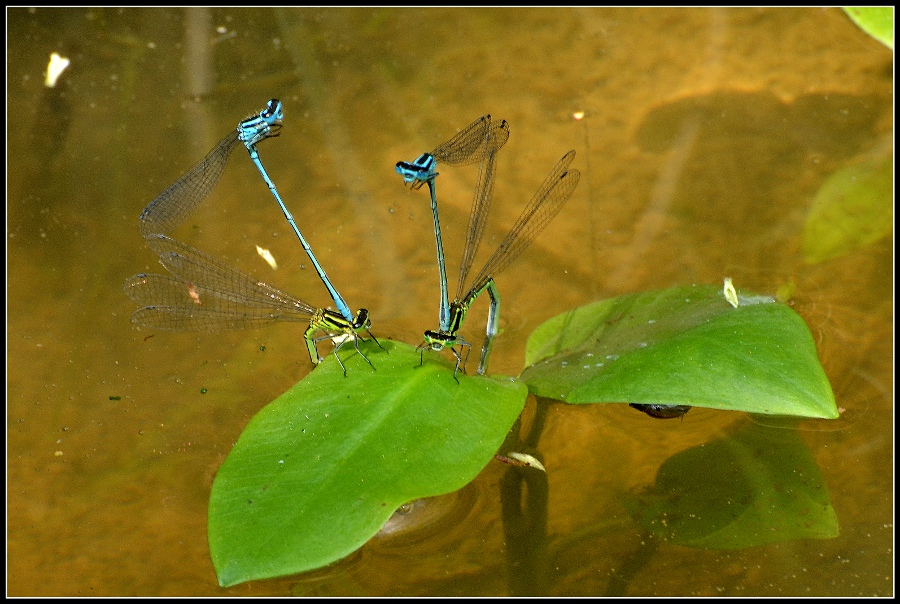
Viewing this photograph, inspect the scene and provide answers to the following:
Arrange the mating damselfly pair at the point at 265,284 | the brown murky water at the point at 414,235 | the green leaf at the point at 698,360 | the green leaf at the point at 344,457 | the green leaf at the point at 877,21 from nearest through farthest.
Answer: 1. the green leaf at the point at 344,457
2. the green leaf at the point at 698,360
3. the brown murky water at the point at 414,235
4. the mating damselfly pair at the point at 265,284
5. the green leaf at the point at 877,21

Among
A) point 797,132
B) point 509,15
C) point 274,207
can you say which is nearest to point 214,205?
point 274,207

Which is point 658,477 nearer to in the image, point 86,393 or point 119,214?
point 86,393

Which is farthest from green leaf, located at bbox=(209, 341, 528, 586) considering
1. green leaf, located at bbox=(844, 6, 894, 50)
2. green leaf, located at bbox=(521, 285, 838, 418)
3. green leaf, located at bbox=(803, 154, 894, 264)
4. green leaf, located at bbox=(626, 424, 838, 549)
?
green leaf, located at bbox=(844, 6, 894, 50)

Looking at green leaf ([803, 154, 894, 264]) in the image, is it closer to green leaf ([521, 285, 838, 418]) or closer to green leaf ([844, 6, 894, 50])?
green leaf ([844, 6, 894, 50])

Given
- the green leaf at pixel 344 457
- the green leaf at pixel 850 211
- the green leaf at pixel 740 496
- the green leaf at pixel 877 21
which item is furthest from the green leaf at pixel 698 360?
the green leaf at pixel 877 21

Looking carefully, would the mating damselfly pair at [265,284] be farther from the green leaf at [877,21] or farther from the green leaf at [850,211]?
the green leaf at [877,21]

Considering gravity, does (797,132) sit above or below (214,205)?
below
